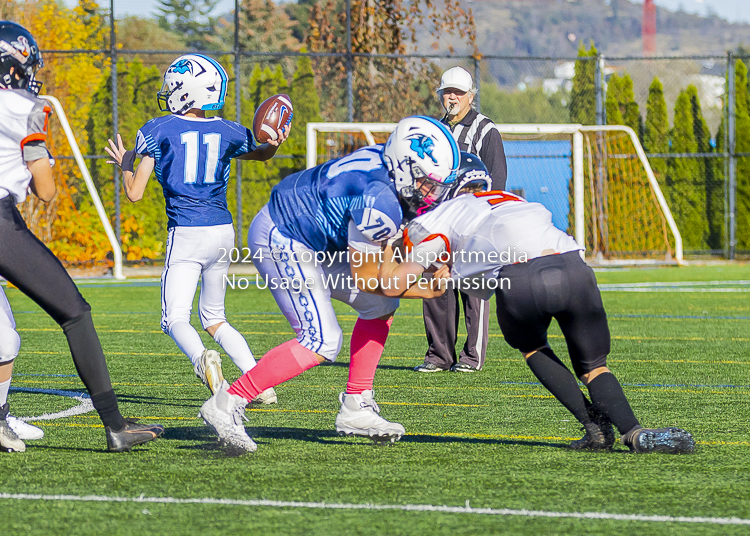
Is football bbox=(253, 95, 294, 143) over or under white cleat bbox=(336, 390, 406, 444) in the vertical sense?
over

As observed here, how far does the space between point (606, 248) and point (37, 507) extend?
1631 centimetres

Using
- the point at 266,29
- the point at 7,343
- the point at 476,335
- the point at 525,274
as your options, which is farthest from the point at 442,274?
the point at 266,29

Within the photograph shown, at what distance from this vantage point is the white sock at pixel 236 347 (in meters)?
5.27

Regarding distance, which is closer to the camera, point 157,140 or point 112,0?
point 157,140

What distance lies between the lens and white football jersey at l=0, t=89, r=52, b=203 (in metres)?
4.02

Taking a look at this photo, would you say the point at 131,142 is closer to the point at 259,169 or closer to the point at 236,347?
the point at 259,169

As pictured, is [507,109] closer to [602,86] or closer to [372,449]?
[602,86]

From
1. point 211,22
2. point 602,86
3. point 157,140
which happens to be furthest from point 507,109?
point 157,140

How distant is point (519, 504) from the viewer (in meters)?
3.31

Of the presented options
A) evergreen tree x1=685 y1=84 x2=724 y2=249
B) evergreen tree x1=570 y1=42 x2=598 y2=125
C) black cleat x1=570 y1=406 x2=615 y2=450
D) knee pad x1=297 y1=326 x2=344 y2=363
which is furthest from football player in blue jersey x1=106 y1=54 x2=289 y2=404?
evergreen tree x1=685 y1=84 x2=724 y2=249

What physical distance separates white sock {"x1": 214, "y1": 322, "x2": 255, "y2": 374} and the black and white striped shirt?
2166 mm

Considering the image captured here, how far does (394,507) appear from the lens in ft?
10.8

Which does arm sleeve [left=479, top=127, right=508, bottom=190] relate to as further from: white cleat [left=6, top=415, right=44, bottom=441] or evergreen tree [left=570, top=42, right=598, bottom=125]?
evergreen tree [left=570, top=42, right=598, bottom=125]

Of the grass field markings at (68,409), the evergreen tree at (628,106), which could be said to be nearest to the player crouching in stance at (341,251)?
the grass field markings at (68,409)
